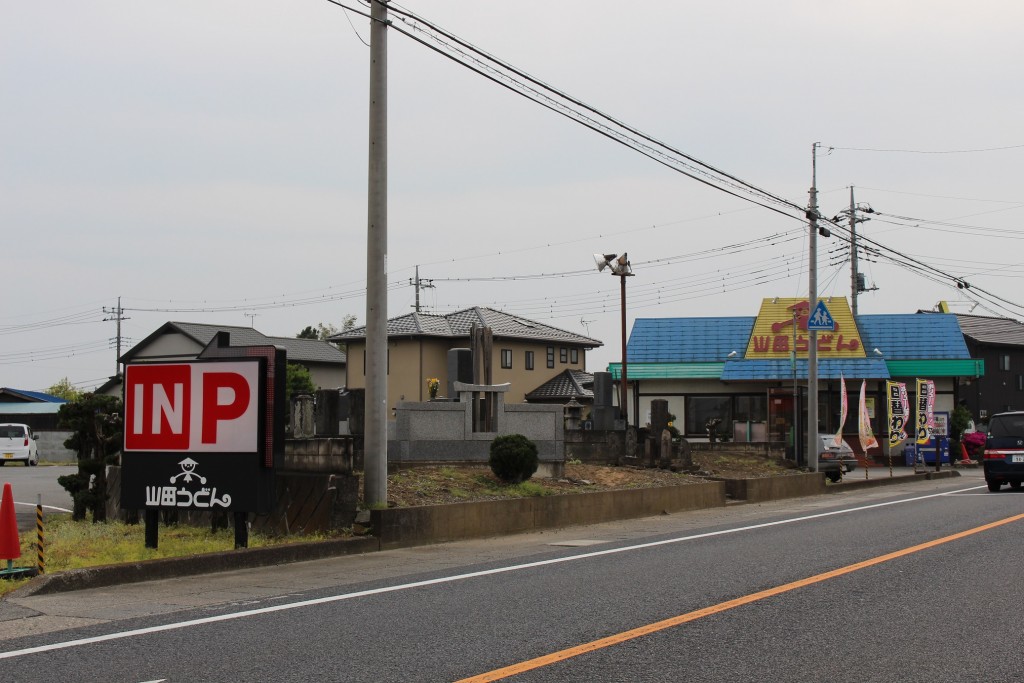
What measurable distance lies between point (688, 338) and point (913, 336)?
9.86 metres

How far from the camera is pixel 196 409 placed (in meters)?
12.7

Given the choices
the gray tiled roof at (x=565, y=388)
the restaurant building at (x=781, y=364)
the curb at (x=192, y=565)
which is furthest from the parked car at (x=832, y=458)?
the gray tiled roof at (x=565, y=388)

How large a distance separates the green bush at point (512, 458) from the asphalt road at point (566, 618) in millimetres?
4264

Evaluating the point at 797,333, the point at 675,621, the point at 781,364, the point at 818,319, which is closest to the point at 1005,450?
the point at 818,319

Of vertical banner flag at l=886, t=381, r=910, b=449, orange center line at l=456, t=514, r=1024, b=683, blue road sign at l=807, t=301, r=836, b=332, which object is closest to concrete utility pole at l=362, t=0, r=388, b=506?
orange center line at l=456, t=514, r=1024, b=683

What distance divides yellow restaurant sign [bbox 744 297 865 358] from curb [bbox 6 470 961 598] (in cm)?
3492

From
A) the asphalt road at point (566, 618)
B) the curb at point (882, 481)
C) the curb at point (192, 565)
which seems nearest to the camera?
the asphalt road at point (566, 618)

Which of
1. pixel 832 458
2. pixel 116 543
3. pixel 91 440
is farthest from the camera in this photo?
pixel 832 458

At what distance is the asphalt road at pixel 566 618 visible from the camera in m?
6.82

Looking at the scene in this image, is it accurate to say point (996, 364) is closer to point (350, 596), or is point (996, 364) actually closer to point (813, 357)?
point (813, 357)

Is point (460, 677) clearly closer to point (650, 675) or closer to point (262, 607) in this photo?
point (650, 675)

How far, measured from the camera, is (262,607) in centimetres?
923

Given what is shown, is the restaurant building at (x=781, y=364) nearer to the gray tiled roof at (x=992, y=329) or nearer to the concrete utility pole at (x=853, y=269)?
the concrete utility pole at (x=853, y=269)

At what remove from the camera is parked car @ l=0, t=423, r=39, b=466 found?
151ft
